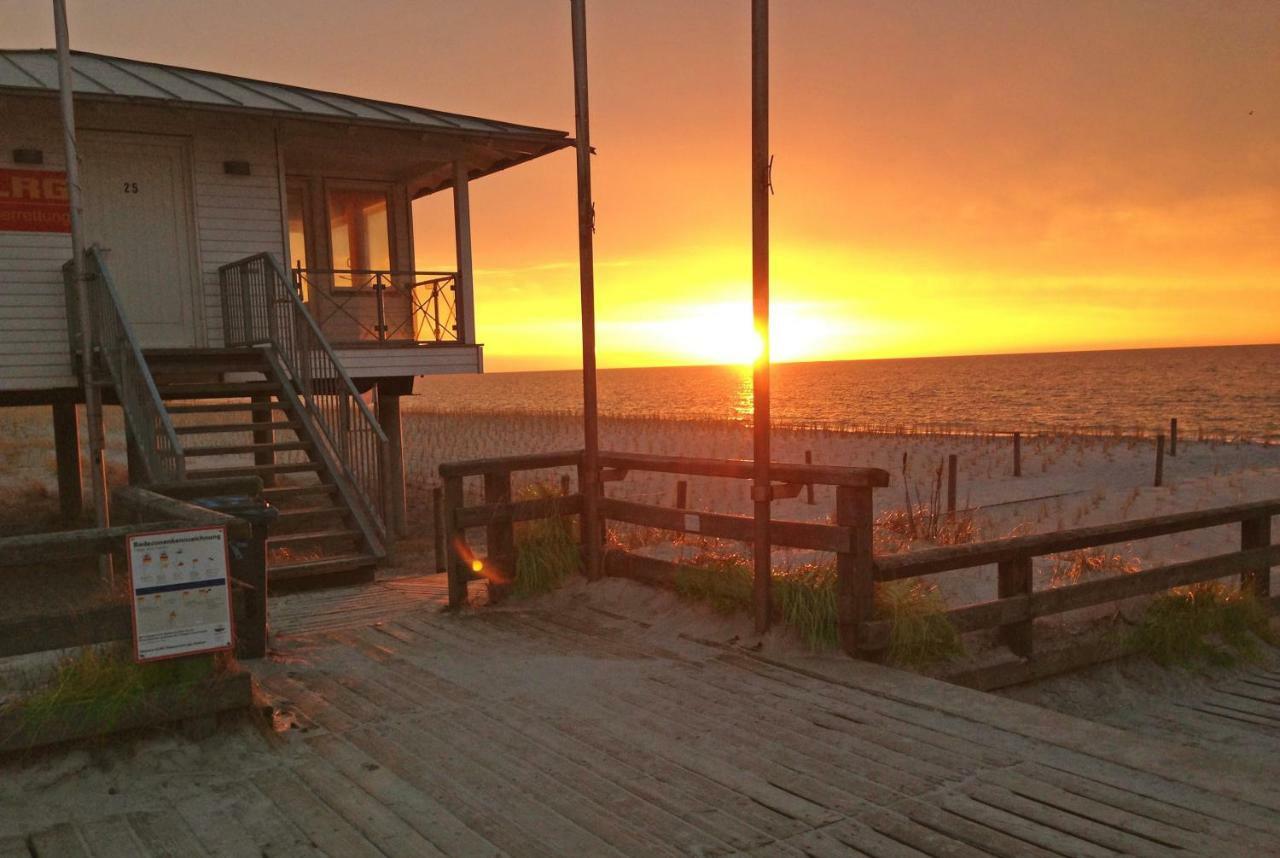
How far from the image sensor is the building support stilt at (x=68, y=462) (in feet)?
55.2

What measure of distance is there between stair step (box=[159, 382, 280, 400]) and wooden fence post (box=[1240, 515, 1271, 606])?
9.58 metres

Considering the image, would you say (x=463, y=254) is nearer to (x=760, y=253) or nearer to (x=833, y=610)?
(x=760, y=253)

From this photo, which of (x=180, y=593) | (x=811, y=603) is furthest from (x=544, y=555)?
(x=180, y=593)

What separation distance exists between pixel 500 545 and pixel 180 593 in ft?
11.3

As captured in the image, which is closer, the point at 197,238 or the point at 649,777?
the point at 649,777

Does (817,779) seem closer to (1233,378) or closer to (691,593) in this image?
(691,593)

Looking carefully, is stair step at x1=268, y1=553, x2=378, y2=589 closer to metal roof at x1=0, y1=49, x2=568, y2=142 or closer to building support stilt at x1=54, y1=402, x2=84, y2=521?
metal roof at x1=0, y1=49, x2=568, y2=142

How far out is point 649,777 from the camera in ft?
14.6

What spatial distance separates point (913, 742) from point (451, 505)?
426 centimetres

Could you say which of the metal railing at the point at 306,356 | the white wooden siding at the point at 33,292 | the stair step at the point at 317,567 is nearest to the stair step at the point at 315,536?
the stair step at the point at 317,567

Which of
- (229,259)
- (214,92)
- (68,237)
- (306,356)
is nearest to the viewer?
(306,356)

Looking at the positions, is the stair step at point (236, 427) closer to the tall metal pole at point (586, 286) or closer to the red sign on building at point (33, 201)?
the red sign on building at point (33, 201)

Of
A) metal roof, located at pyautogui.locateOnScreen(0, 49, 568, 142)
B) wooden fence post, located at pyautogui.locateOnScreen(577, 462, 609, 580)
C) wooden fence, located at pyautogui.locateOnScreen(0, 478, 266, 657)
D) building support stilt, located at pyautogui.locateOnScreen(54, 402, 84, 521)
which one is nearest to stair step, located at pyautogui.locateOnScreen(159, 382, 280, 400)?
metal roof, located at pyautogui.locateOnScreen(0, 49, 568, 142)

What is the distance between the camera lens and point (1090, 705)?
21.6 ft
